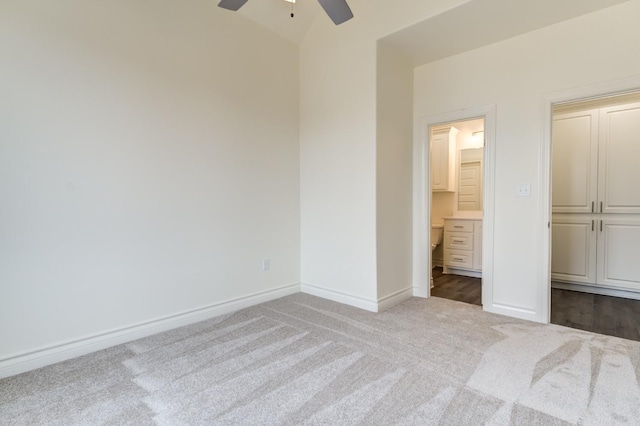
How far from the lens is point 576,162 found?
3908 mm

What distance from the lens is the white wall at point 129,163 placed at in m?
2.01

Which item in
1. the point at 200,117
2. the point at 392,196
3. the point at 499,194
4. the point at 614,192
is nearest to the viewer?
the point at 200,117

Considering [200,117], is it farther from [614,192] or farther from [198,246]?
[614,192]

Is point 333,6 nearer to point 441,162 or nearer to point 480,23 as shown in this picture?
point 480,23

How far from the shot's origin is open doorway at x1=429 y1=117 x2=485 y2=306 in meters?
4.59

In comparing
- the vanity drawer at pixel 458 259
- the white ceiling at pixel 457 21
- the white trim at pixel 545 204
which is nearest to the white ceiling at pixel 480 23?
the white ceiling at pixel 457 21

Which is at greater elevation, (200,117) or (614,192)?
(200,117)

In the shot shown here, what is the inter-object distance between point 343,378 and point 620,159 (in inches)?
162

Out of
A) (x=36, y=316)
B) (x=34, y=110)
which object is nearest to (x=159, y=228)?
(x=36, y=316)

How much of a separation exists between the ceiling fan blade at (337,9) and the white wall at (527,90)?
1802 mm

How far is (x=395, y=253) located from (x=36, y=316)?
3.00 meters

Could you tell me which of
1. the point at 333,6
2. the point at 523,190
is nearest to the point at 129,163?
the point at 333,6

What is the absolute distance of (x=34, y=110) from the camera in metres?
2.03

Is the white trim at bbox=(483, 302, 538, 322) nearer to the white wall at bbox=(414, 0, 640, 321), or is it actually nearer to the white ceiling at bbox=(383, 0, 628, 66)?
the white wall at bbox=(414, 0, 640, 321)
